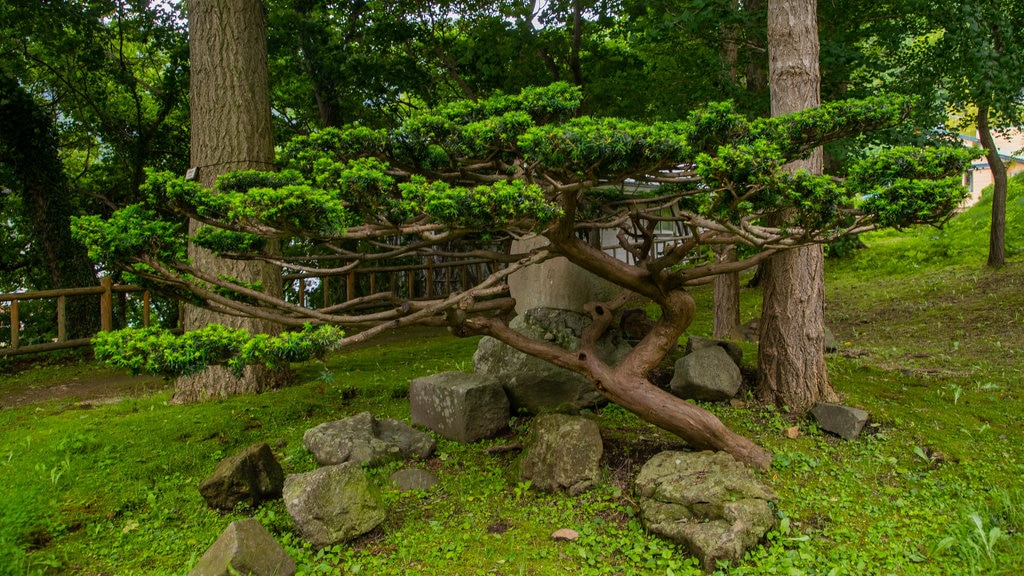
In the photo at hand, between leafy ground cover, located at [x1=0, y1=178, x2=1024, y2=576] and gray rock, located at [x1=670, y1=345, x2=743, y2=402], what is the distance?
0.58ft

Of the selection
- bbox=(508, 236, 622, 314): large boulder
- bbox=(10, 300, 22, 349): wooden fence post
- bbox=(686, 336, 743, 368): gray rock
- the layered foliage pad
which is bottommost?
bbox=(686, 336, 743, 368): gray rock

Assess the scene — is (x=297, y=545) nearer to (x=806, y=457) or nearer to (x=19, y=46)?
(x=806, y=457)

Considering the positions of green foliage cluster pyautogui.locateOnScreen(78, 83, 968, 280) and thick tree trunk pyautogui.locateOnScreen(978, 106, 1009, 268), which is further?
thick tree trunk pyautogui.locateOnScreen(978, 106, 1009, 268)

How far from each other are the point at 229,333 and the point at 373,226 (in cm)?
99

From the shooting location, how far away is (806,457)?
4371 millimetres

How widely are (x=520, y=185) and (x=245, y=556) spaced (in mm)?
2235

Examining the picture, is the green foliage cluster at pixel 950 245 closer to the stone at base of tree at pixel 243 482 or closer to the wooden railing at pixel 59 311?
the stone at base of tree at pixel 243 482

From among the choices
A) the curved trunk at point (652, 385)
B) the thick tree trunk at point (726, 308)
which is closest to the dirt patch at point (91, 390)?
the curved trunk at point (652, 385)

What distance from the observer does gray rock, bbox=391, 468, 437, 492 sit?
14.2 ft

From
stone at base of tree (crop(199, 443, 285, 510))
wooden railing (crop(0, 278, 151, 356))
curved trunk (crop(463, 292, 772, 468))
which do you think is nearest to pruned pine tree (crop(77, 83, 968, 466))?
curved trunk (crop(463, 292, 772, 468))

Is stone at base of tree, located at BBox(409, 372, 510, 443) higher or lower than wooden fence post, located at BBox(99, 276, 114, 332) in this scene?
lower

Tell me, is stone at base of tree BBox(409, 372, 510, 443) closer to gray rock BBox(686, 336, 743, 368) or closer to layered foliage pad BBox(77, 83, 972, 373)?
layered foliage pad BBox(77, 83, 972, 373)

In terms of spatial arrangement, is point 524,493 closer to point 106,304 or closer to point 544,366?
point 544,366

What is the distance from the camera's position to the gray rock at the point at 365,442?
182 inches
